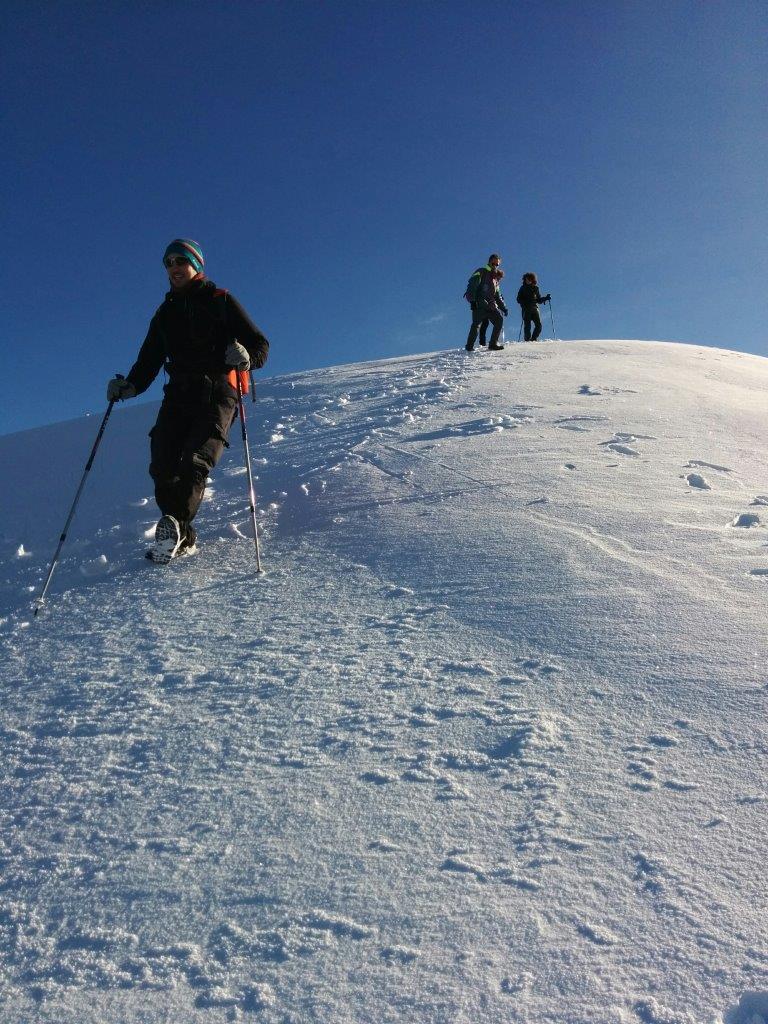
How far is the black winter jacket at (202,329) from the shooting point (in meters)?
4.12

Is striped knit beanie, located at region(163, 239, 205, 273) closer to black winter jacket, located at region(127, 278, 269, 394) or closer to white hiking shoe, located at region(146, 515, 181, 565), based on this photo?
black winter jacket, located at region(127, 278, 269, 394)

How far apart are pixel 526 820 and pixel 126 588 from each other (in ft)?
Answer: 7.98

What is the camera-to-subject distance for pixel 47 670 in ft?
8.63

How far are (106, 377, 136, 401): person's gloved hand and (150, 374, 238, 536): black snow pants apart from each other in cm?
26

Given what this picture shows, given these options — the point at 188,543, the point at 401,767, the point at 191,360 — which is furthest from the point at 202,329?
the point at 401,767

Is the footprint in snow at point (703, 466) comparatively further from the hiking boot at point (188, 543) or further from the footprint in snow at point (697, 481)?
the hiking boot at point (188, 543)

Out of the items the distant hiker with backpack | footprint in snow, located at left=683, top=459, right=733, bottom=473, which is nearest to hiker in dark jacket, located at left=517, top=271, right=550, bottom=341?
the distant hiker with backpack

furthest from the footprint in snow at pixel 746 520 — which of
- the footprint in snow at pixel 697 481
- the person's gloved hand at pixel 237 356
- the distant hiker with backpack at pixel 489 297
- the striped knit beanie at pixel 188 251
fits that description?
the distant hiker with backpack at pixel 489 297

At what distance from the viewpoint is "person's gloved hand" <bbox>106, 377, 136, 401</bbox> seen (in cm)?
413

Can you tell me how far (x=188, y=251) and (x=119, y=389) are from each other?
95cm

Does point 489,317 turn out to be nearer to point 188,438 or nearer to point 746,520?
point 746,520

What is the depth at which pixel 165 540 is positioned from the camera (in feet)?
12.0

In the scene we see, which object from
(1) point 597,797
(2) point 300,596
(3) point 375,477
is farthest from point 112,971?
(3) point 375,477

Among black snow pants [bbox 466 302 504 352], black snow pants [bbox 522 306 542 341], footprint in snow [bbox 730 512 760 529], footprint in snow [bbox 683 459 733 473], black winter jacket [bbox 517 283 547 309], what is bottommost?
footprint in snow [bbox 730 512 760 529]
